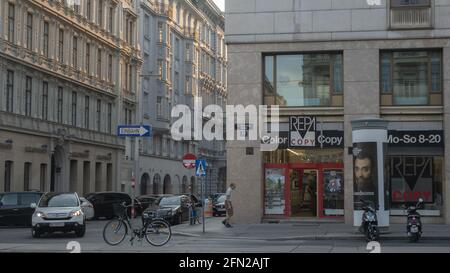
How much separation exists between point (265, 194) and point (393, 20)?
8883 millimetres

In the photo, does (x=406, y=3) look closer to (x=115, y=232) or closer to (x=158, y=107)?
(x=115, y=232)

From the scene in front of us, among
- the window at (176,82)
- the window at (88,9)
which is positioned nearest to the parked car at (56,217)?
the window at (88,9)

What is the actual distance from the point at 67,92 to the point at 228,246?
1315 inches

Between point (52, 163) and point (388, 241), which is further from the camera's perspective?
point (52, 163)

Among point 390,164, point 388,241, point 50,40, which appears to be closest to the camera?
point 388,241

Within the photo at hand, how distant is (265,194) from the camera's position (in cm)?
2966

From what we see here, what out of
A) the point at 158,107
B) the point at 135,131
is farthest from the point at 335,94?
the point at 158,107

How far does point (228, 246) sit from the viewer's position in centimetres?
1989

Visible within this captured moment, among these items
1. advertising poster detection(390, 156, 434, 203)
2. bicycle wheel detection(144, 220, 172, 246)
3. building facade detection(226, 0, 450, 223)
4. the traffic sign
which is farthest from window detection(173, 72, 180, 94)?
bicycle wheel detection(144, 220, 172, 246)

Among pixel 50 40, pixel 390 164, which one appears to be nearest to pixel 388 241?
pixel 390 164

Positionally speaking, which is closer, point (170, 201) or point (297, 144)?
point (297, 144)
